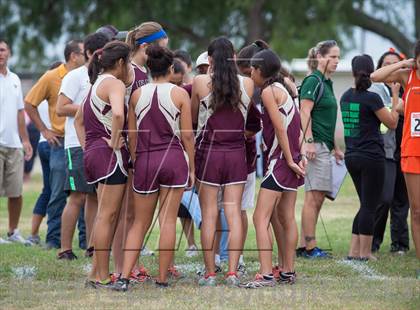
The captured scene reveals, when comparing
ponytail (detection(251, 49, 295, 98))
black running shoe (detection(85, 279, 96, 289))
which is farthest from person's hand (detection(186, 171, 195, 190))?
black running shoe (detection(85, 279, 96, 289))

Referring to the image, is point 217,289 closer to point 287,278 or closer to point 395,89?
point 287,278

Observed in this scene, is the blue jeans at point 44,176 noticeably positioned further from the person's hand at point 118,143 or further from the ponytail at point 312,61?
the person's hand at point 118,143

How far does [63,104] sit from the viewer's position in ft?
30.6

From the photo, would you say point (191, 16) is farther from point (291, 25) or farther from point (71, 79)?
point (71, 79)

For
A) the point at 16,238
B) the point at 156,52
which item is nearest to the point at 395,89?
the point at 156,52

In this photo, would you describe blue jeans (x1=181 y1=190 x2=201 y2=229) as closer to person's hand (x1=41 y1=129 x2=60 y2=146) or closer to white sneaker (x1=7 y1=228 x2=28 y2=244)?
person's hand (x1=41 y1=129 x2=60 y2=146)

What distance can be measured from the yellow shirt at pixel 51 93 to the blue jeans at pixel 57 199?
191mm

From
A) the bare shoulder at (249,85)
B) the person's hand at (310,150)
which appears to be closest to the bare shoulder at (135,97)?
the bare shoulder at (249,85)

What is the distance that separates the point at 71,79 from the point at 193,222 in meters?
2.03

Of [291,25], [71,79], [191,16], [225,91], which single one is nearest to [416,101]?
[225,91]

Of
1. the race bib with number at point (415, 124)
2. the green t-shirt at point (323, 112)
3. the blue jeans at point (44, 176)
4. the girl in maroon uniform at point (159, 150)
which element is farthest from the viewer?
the blue jeans at point (44, 176)

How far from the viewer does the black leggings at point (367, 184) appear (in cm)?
933

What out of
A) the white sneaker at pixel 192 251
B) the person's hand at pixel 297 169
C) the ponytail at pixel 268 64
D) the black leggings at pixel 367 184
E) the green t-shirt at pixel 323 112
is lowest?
the white sneaker at pixel 192 251

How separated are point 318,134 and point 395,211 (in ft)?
4.93
